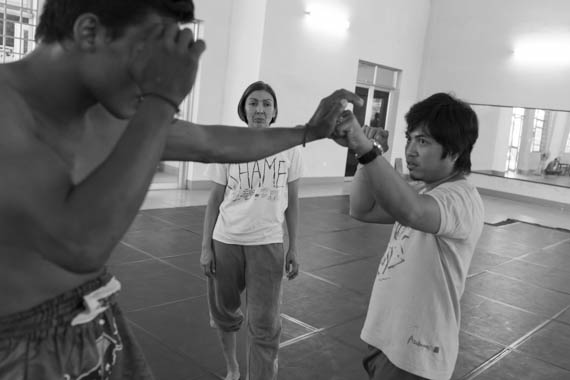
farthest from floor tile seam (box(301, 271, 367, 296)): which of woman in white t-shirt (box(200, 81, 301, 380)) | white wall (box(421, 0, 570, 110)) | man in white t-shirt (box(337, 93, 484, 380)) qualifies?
white wall (box(421, 0, 570, 110))

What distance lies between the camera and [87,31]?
0.97 metres

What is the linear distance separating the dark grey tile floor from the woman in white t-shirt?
609 millimetres

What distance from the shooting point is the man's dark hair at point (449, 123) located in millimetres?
1929

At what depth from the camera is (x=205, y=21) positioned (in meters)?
9.25

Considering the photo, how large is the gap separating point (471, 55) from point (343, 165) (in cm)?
497

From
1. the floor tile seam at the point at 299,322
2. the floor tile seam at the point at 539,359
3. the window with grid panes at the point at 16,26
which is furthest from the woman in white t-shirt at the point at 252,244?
the window with grid panes at the point at 16,26

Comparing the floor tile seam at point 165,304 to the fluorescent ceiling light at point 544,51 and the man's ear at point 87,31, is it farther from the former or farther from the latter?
the fluorescent ceiling light at point 544,51

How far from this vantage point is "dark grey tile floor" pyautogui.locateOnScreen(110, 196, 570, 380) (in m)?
3.53

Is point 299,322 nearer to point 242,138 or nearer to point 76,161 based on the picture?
point 242,138

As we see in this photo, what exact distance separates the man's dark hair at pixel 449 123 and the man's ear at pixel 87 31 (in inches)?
52.7

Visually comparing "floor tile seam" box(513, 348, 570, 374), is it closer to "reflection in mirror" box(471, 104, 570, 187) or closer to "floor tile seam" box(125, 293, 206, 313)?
"floor tile seam" box(125, 293, 206, 313)

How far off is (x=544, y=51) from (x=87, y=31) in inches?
548

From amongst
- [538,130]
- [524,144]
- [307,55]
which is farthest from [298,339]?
[524,144]

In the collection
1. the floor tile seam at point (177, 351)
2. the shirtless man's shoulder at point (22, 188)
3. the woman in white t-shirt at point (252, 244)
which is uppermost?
the shirtless man's shoulder at point (22, 188)
